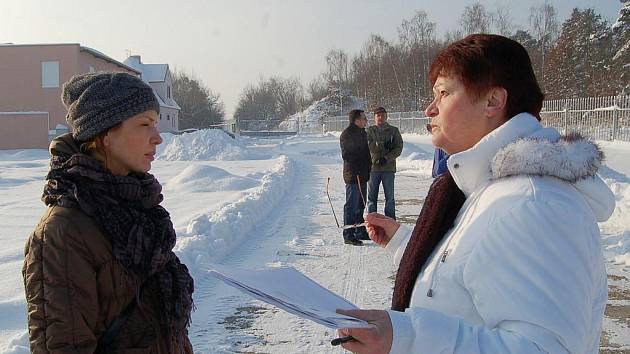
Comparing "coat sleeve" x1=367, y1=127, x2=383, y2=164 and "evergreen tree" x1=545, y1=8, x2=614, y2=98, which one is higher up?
"evergreen tree" x1=545, y1=8, x2=614, y2=98

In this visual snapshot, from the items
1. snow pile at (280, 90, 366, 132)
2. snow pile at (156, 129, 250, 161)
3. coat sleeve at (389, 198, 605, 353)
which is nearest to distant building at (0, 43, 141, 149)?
snow pile at (156, 129, 250, 161)

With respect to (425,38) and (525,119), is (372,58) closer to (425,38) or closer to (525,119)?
(425,38)

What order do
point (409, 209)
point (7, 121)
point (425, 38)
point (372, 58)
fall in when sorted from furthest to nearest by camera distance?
point (372, 58)
point (425, 38)
point (7, 121)
point (409, 209)

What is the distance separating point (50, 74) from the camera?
39531mm

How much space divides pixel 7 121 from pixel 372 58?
46.6m

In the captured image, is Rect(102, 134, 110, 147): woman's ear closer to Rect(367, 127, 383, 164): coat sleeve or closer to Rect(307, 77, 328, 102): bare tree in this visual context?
Rect(367, 127, 383, 164): coat sleeve

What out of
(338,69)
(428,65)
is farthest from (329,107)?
(428,65)

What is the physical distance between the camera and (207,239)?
7.48 m

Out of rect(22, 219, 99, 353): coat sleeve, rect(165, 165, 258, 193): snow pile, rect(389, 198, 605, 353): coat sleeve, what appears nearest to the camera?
rect(389, 198, 605, 353): coat sleeve

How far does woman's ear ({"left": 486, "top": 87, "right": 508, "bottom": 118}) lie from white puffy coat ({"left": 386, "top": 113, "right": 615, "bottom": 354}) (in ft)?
0.21

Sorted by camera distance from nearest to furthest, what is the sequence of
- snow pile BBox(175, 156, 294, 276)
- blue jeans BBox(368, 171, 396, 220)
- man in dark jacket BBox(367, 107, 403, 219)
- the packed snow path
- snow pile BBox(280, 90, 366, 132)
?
the packed snow path
snow pile BBox(175, 156, 294, 276)
man in dark jacket BBox(367, 107, 403, 219)
blue jeans BBox(368, 171, 396, 220)
snow pile BBox(280, 90, 366, 132)

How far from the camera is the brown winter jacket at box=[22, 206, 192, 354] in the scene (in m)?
1.92

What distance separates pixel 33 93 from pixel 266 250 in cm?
3817

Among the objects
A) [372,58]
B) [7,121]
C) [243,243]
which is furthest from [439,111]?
[372,58]
